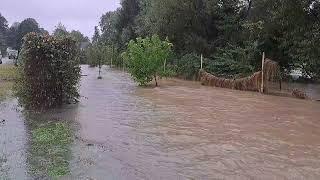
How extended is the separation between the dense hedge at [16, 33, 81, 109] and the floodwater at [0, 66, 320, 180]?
66 centimetres

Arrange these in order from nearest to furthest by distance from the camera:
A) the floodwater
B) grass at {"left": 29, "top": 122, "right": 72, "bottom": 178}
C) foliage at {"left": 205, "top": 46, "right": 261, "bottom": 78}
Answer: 1. grass at {"left": 29, "top": 122, "right": 72, "bottom": 178}
2. the floodwater
3. foliage at {"left": 205, "top": 46, "right": 261, "bottom": 78}

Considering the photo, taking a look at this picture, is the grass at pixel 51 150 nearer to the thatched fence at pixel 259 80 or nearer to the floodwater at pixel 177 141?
the floodwater at pixel 177 141

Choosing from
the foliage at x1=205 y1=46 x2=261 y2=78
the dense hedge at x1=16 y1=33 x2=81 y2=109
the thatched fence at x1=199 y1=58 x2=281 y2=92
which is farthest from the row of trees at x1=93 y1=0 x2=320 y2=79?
the dense hedge at x1=16 y1=33 x2=81 y2=109

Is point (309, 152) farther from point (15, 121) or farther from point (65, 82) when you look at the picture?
point (65, 82)

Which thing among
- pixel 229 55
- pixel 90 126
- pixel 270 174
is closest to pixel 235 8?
pixel 229 55

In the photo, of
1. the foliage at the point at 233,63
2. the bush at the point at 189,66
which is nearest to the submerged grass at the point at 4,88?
the foliage at the point at 233,63

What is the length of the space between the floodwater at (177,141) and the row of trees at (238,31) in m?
9.17

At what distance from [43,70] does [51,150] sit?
6399 millimetres

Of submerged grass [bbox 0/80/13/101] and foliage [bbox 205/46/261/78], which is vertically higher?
foliage [bbox 205/46/261/78]

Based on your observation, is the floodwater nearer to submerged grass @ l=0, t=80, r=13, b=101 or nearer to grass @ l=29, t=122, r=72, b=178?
grass @ l=29, t=122, r=72, b=178

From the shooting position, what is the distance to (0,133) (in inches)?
418

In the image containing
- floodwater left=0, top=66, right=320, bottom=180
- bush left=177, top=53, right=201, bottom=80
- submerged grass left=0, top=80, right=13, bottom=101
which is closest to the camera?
floodwater left=0, top=66, right=320, bottom=180

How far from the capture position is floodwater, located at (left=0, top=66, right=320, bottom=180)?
25.6ft

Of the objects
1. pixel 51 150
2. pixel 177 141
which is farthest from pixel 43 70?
pixel 51 150
